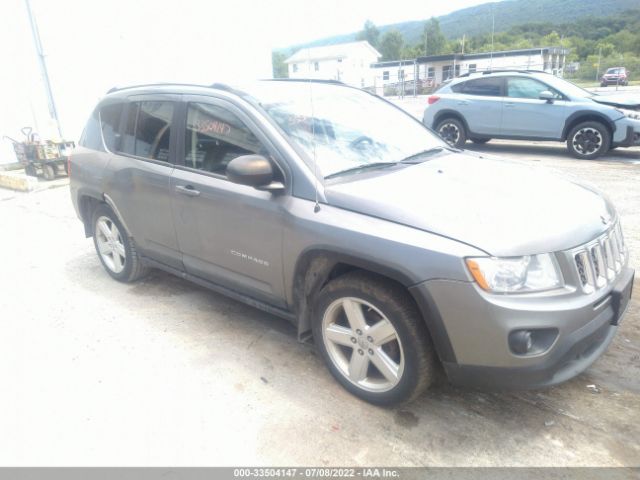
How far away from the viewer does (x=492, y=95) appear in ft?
33.9

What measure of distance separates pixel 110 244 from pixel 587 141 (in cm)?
871

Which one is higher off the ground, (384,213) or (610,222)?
(384,213)

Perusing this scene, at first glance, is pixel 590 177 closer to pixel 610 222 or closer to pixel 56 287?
pixel 610 222

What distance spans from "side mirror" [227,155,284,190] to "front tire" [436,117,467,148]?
29.1 ft

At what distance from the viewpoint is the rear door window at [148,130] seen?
373cm

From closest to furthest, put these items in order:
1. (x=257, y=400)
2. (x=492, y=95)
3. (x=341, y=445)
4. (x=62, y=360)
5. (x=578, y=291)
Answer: (x=578, y=291) < (x=341, y=445) < (x=257, y=400) < (x=62, y=360) < (x=492, y=95)

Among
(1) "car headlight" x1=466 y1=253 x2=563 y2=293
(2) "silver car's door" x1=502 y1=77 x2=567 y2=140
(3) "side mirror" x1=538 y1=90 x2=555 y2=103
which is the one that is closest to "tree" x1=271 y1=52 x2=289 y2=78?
(1) "car headlight" x1=466 y1=253 x2=563 y2=293

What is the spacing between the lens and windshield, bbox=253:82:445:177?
303cm

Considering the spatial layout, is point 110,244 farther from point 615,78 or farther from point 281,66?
point 615,78

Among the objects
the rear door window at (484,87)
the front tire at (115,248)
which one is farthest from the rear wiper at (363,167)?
the rear door window at (484,87)

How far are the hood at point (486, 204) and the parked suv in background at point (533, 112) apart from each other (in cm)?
725

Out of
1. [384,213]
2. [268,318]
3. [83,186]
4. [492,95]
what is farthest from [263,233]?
[492,95]

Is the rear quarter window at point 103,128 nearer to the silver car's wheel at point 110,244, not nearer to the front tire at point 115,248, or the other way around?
the front tire at point 115,248

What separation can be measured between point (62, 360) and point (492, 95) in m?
9.61
